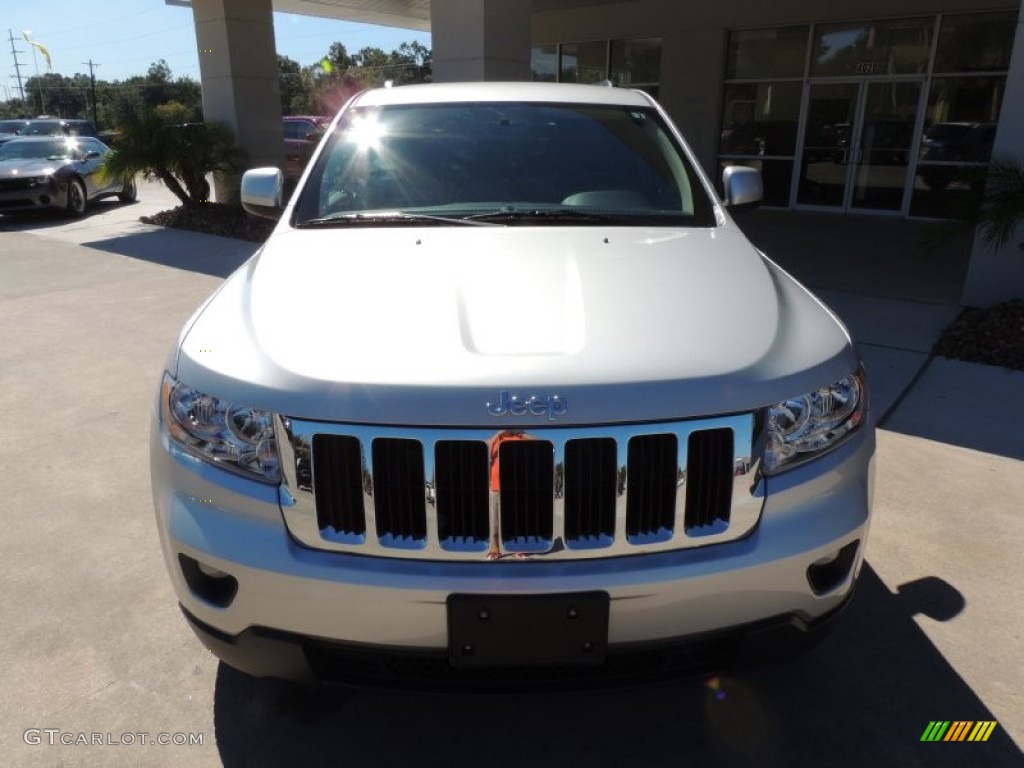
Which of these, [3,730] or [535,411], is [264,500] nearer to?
[535,411]

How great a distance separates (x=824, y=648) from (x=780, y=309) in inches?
47.4

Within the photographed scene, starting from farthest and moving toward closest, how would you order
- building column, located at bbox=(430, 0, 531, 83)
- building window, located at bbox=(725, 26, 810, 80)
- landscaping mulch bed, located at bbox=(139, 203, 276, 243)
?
building window, located at bbox=(725, 26, 810, 80) → landscaping mulch bed, located at bbox=(139, 203, 276, 243) → building column, located at bbox=(430, 0, 531, 83)

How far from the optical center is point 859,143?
44.2 ft

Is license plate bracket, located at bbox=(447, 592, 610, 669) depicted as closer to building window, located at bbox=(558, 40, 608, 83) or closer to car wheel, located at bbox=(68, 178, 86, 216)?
car wheel, located at bbox=(68, 178, 86, 216)

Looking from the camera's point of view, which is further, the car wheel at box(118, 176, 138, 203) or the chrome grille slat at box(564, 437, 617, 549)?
the car wheel at box(118, 176, 138, 203)

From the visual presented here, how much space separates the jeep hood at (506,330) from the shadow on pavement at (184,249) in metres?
6.96

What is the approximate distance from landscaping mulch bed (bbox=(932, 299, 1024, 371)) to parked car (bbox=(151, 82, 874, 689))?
419 cm

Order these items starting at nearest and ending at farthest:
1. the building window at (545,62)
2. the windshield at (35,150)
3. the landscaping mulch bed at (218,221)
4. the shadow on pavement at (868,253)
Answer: the shadow on pavement at (868,253) < the landscaping mulch bed at (218,221) < the windshield at (35,150) < the building window at (545,62)

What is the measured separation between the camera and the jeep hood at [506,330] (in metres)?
1.82

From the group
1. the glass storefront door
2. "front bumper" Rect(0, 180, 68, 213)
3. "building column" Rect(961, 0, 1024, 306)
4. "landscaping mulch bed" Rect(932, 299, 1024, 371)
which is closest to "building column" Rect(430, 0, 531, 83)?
"building column" Rect(961, 0, 1024, 306)

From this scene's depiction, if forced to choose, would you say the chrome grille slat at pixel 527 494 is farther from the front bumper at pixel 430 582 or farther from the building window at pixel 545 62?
the building window at pixel 545 62

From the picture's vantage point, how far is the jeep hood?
182 cm

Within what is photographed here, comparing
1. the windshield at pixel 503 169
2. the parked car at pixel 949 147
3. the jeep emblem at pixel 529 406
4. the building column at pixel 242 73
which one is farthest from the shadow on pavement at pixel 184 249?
the parked car at pixel 949 147

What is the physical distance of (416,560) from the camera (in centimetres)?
184
